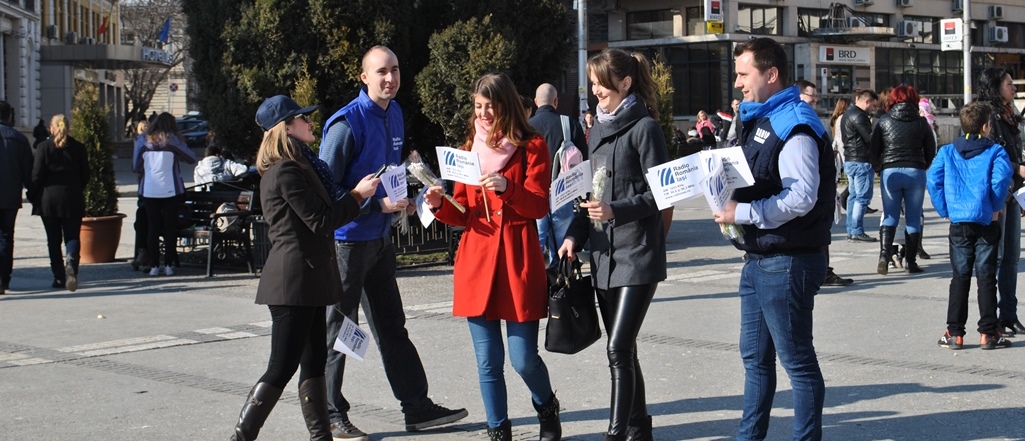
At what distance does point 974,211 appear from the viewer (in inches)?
311

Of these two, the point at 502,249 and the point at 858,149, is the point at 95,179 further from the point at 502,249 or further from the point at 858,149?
the point at 502,249

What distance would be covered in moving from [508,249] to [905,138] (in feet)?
24.9

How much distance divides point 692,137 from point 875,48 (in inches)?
740

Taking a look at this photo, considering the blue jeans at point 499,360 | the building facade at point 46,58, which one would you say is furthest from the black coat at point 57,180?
the building facade at point 46,58

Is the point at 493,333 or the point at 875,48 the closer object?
the point at 493,333

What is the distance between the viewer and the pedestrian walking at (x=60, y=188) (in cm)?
1207

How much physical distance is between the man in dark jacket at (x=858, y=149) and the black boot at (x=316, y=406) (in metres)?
9.30

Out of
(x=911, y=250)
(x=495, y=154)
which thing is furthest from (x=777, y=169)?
(x=911, y=250)

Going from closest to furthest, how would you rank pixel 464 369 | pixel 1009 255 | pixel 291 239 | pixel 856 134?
1. pixel 291 239
2. pixel 464 369
3. pixel 1009 255
4. pixel 856 134

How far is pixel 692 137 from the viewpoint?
107 ft

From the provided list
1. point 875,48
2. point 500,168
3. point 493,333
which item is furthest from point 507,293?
point 875,48

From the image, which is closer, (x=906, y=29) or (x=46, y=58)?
(x=906, y=29)

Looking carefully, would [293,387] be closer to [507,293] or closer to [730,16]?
[507,293]

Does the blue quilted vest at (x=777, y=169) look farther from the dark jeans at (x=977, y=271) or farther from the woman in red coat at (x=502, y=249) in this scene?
the dark jeans at (x=977, y=271)
